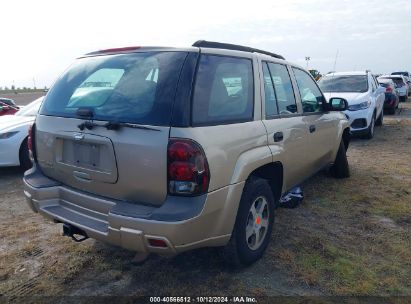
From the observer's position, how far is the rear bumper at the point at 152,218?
2408 millimetres

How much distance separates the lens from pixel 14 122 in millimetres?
6250

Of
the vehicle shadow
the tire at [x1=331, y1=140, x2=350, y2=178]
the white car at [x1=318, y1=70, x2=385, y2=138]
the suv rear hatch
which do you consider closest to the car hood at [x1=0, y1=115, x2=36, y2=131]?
the vehicle shadow

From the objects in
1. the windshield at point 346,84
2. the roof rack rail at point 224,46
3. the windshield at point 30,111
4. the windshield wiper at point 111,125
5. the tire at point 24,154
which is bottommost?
the tire at point 24,154

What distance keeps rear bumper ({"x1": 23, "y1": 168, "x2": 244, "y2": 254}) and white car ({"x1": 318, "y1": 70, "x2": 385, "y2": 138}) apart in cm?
716

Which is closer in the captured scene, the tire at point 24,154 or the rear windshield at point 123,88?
the rear windshield at point 123,88

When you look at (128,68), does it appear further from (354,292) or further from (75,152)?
(354,292)

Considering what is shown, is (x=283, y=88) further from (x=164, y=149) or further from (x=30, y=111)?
(x=30, y=111)

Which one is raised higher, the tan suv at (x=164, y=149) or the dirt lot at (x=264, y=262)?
the tan suv at (x=164, y=149)

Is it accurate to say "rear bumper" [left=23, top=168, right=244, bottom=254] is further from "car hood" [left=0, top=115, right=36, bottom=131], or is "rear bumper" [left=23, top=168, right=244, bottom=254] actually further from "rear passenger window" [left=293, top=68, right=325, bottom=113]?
"car hood" [left=0, top=115, right=36, bottom=131]

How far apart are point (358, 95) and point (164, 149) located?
809cm

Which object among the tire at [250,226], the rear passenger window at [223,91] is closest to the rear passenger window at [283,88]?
the rear passenger window at [223,91]

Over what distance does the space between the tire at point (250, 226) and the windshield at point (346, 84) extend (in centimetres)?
742

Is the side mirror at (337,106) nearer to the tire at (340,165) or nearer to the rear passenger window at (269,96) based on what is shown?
the tire at (340,165)

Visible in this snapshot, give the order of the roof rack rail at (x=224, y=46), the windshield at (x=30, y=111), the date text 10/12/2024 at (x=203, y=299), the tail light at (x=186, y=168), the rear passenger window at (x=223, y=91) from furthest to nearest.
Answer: the windshield at (x=30, y=111) → the roof rack rail at (x=224, y=46) → the date text 10/12/2024 at (x=203, y=299) → the rear passenger window at (x=223, y=91) → the tail light at (x=186, y=168)
